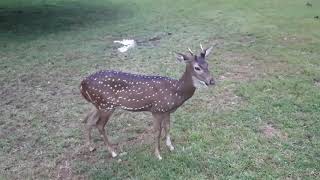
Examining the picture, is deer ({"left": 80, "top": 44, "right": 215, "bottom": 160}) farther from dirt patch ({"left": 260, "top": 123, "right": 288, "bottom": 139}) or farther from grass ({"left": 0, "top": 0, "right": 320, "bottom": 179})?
dirt patch ({"left": 260, "top": 123, "right": 288, "bottom": 139})

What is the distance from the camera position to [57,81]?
752 centimetres

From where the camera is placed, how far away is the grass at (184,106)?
485 cm

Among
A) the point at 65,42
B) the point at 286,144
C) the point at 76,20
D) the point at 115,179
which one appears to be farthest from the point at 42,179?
the point at 76,20

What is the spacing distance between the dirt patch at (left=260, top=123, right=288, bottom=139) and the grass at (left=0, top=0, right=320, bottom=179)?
23 mm

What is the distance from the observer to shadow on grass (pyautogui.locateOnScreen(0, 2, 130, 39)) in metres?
11.5

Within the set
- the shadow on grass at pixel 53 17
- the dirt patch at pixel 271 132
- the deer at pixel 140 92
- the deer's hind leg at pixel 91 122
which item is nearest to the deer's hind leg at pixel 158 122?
the deer at pixel 140 92

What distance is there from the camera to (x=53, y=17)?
517 inches

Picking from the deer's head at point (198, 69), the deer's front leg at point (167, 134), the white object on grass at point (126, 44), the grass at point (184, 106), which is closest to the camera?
the deer's head at point (198, 69)

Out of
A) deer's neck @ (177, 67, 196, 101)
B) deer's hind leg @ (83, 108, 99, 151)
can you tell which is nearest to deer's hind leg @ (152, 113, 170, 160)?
deer's neck @ (177, 67, 196, 101)

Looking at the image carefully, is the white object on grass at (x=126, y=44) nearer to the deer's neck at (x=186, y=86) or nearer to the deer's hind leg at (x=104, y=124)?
the deer's hind leg at (x=104, y=124)

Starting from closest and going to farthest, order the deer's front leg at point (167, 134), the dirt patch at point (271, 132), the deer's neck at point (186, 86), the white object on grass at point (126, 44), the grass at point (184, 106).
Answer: the deer's neck at point (186, 86), the grass at point (184, 106), the deer's front leg at point (167, 134), the dirt patch at point (271, 132), the white object on grass at point (126, 44)

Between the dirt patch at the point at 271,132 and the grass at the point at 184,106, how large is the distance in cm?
2

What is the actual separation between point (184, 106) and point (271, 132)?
4.39ft

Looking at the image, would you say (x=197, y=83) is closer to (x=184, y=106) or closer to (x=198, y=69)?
(x=198, y=69)
